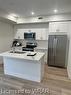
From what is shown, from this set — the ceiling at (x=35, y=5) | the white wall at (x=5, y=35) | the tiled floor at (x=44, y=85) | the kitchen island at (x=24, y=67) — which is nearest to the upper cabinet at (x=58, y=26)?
the ceiling at (x=35, y=5)

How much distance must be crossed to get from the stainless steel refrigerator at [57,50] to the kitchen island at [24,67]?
1.39m

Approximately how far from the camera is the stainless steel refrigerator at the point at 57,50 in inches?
159

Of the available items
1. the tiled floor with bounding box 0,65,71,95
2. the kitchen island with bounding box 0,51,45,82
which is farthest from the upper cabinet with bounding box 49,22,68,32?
the tiled floor with bounding box 0,65,71,95

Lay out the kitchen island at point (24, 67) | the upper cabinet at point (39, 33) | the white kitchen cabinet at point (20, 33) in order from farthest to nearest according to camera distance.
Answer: the white kitchen cabinet at point (20, 33) < the upper cabinet at point (39, 33) < the kitchen island at point (24, 67)

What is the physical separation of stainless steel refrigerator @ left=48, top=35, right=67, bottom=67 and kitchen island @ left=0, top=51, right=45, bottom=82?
1.39 m

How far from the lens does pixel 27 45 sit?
17.2ft

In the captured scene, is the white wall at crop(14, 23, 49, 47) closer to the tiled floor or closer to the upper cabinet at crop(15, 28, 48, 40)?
the upper cabinet at crop(15, 28, 48, 40)

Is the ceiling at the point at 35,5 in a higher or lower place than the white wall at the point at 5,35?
higher

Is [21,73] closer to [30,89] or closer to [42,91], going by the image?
[30,89]

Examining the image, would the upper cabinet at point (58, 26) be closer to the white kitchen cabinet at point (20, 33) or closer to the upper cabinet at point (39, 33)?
the upper cabinet at point (39, 33)

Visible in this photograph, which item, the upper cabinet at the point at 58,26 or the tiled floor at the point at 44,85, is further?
the upper cabinet at the point at 58,26

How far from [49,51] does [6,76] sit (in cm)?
239

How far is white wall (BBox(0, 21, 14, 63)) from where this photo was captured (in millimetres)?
4545

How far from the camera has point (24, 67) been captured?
2.94 m
